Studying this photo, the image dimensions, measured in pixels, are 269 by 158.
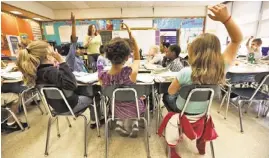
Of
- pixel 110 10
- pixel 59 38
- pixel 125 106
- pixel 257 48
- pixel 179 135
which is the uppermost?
pixel 110 10

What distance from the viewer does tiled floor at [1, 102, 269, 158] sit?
148cm

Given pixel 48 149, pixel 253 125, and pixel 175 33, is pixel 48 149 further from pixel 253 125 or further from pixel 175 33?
pixel 175 33

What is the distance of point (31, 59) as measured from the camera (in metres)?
1.25

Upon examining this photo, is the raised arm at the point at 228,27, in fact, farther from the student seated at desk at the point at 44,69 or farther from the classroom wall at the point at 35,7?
the classroom wall at the point at 35,7

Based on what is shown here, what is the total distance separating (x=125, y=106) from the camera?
4.50ft

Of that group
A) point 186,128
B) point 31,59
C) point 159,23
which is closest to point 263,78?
point 186,128

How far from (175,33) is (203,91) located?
5109mm

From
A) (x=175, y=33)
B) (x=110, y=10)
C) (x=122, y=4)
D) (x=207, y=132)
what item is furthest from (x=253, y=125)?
(x=110, y=10)

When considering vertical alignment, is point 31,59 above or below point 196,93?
above

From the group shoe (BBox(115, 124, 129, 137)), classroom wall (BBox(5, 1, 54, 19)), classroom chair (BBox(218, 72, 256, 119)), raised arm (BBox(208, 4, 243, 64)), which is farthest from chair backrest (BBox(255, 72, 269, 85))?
classroom wall (BBox(5, 1, 54, 19))

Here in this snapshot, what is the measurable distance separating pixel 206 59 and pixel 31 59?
1366 mm

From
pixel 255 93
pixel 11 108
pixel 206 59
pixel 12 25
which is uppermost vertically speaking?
pixel 12 25

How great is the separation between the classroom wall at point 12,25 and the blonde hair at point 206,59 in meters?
4.36

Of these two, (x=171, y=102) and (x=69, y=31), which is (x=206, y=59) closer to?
(x=171, y=102)
